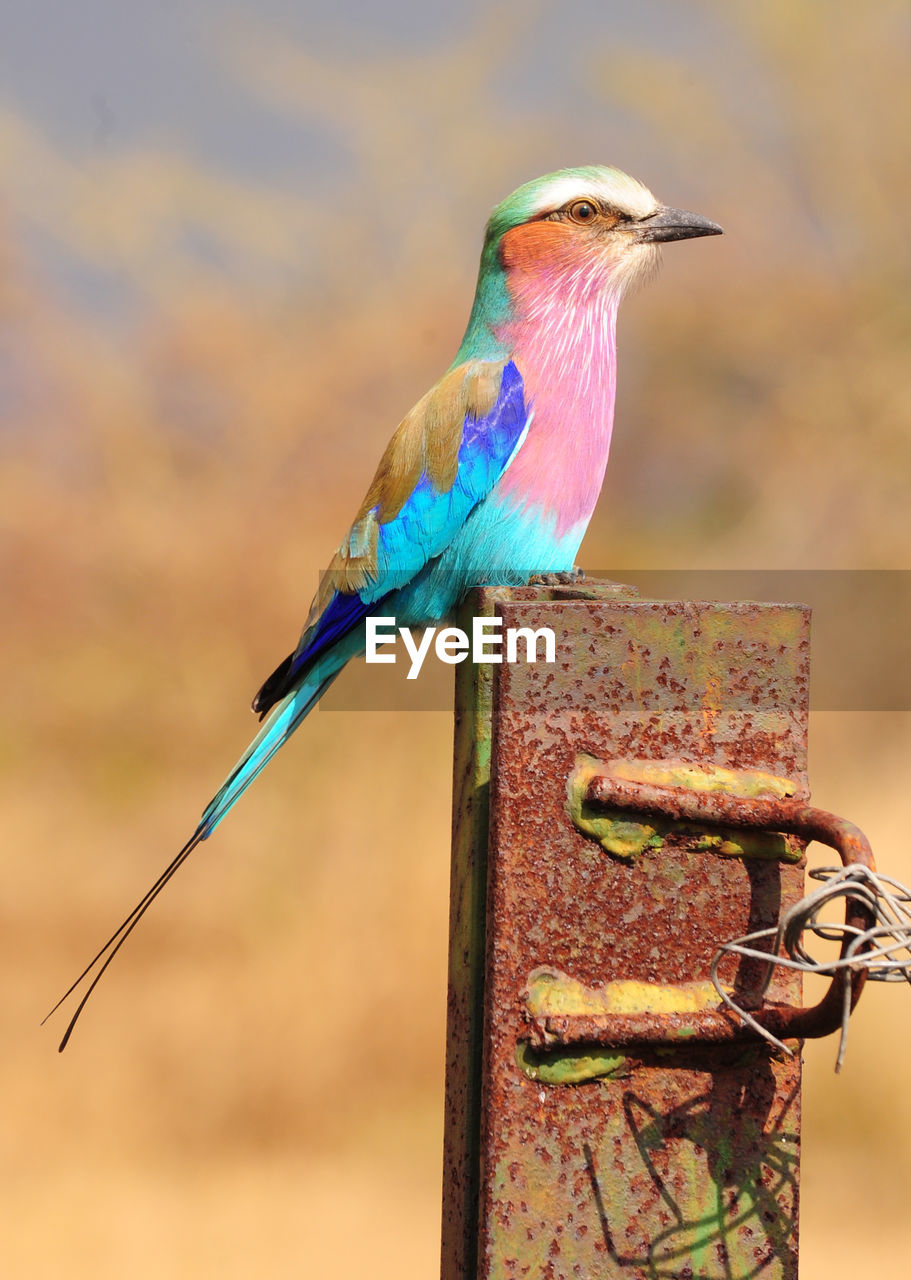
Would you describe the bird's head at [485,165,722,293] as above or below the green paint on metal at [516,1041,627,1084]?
above

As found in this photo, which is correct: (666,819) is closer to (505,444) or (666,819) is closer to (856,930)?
(856,930)

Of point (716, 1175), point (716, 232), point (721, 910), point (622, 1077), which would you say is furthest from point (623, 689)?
point (716, 232)

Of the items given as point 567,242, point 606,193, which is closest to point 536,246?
point 567,242

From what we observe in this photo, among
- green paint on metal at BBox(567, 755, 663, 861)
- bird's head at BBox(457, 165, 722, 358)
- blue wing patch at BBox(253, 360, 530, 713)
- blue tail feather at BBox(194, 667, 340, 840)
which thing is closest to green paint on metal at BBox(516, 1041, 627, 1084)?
green paint on metal at BBox(567, 755, 663, 861)

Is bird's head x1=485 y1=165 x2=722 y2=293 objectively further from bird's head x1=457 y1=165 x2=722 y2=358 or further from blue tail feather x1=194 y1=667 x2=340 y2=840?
blue tail feather x1=194 y1=667 x2=340 y2=840

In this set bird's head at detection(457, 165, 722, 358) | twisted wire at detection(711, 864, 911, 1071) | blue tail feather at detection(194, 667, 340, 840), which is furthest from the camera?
bird's head at detection(457, 165, 722, 358)

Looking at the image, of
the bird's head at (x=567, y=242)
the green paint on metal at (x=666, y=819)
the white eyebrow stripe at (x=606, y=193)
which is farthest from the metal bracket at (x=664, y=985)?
the white eyebrow stripe at (x=606, y=193)
